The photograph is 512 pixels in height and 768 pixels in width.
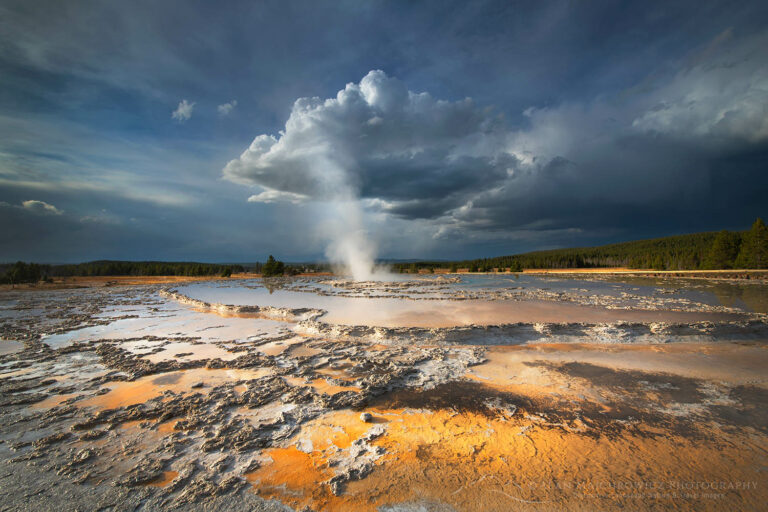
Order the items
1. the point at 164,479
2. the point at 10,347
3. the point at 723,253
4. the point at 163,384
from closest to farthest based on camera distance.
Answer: the point at 164,479, the point at 163,384, the point at 10,347, the point at 723,253

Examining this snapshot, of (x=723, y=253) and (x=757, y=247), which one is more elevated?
(x=757, y=247)

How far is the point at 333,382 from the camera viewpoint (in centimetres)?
775

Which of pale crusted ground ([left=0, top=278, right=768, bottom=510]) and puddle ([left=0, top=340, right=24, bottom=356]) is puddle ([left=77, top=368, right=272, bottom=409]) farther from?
puddle ([left=0, top=340, right=24, bottom=356])

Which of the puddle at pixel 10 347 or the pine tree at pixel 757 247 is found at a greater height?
the pine tree at pixel 757 247

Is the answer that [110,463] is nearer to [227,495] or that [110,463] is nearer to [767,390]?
[227,495]

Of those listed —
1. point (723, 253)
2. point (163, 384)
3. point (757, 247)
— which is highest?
point (757, 247)

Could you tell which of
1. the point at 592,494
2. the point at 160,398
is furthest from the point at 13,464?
the point at 592,494
